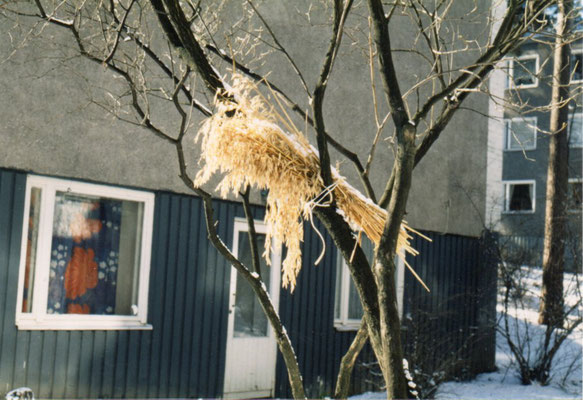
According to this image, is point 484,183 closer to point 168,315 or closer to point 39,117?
point 168,315

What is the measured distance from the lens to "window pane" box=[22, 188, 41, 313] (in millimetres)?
7625

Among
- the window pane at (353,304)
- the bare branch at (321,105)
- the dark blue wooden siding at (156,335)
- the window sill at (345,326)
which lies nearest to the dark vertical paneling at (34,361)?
the dark blue wooden siding at (156,335)

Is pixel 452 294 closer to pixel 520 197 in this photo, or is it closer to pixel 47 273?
pixel 47 273

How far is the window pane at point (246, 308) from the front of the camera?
9.70 metres

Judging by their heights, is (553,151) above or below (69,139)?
above

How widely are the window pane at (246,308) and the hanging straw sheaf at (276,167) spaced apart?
6513 millimetres

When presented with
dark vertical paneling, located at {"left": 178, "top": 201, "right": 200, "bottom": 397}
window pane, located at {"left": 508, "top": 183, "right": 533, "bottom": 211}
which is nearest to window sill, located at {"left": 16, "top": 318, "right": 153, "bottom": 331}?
dark vertical paneling, located at {"left": 178, "top": 201, "right": 200, "bottom": 397}

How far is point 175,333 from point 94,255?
1.32m

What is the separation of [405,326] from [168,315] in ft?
12.4

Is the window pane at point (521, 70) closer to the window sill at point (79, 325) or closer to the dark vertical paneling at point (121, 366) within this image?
the window sill at point (79, 325)

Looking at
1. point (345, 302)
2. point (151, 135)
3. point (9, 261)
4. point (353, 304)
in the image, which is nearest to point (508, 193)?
point (353, 304)

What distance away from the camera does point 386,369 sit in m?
2.88

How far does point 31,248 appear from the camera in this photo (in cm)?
769

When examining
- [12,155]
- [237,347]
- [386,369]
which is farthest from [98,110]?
[386,369]
